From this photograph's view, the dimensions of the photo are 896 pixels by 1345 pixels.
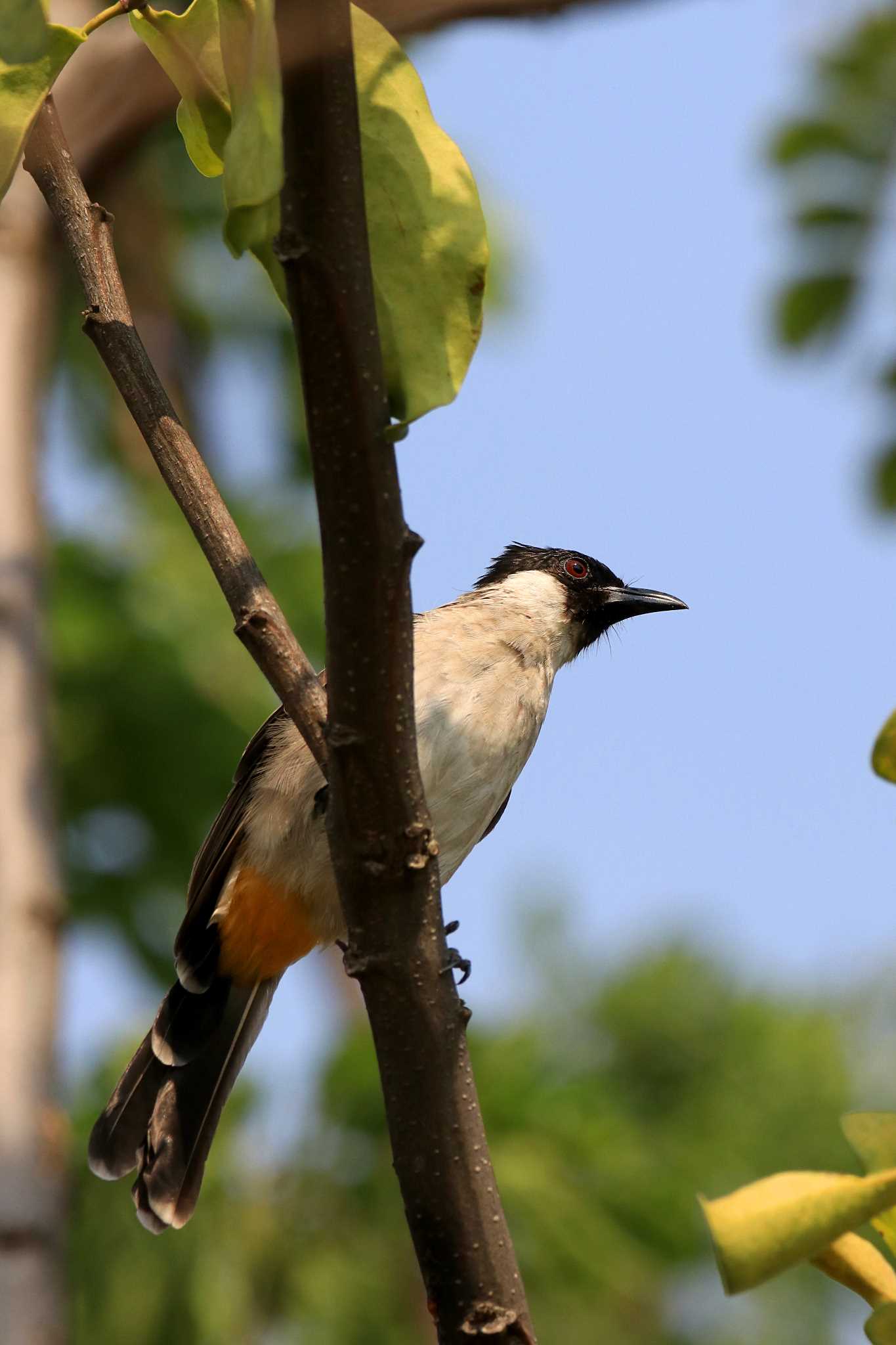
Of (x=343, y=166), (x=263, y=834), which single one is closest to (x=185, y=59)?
(x=343, y=166)

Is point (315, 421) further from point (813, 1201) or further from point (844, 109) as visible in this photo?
point (844, 109)

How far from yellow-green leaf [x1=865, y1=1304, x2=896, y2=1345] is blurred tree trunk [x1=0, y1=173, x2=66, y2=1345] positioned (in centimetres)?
248

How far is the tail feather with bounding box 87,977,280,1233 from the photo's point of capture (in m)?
3.07

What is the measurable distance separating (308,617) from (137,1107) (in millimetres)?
2492

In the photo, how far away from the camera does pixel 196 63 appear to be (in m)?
1.44

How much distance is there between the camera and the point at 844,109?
4.23 m

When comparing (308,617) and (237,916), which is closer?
(237,916)

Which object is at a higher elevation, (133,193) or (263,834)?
(133,193)

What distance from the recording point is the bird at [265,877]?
3201 millimetres

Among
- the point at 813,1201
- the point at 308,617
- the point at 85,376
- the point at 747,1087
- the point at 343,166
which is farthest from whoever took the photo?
the point at 85,376

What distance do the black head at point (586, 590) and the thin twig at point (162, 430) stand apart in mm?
2735

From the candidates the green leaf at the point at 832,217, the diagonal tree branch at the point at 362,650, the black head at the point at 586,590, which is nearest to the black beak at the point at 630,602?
the black head at the point at 586,590

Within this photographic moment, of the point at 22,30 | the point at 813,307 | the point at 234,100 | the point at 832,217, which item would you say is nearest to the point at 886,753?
the point at 234,100

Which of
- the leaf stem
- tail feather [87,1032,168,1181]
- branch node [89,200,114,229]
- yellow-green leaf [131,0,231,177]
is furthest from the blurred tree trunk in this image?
the leaf stem
